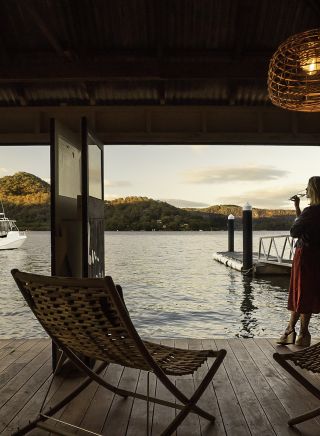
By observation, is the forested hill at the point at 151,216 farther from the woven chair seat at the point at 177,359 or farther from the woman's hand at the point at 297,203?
the woven chair seat at the point at 177,359

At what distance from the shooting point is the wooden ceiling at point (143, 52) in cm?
414

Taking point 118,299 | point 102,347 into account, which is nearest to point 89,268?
point 102,347

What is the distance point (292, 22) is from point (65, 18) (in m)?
1.88

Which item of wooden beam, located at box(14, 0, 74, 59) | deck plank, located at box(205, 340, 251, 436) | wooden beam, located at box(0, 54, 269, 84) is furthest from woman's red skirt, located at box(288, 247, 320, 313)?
wooden beam, located at box(14, 0, 74, 59)

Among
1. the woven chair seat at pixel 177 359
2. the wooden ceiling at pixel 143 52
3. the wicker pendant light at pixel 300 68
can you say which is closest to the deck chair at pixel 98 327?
the woven chair seat at pixel 177 359

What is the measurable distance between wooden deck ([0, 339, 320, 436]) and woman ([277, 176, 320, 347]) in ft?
1.39

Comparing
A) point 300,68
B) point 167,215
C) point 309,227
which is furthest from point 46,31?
point 167,215

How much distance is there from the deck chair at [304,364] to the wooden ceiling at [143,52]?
102 inches

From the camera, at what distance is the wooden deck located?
2.42m

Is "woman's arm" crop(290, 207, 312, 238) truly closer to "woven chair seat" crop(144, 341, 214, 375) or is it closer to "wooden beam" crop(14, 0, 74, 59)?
"woven chair seat" crop(144, 341, 214, 375)

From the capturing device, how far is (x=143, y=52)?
443cm

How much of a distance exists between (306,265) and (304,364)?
5.36 feet

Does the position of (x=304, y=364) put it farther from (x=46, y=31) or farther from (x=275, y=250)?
(x=275, y=250)

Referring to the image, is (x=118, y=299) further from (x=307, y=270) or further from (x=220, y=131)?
(x=220, y=131)
